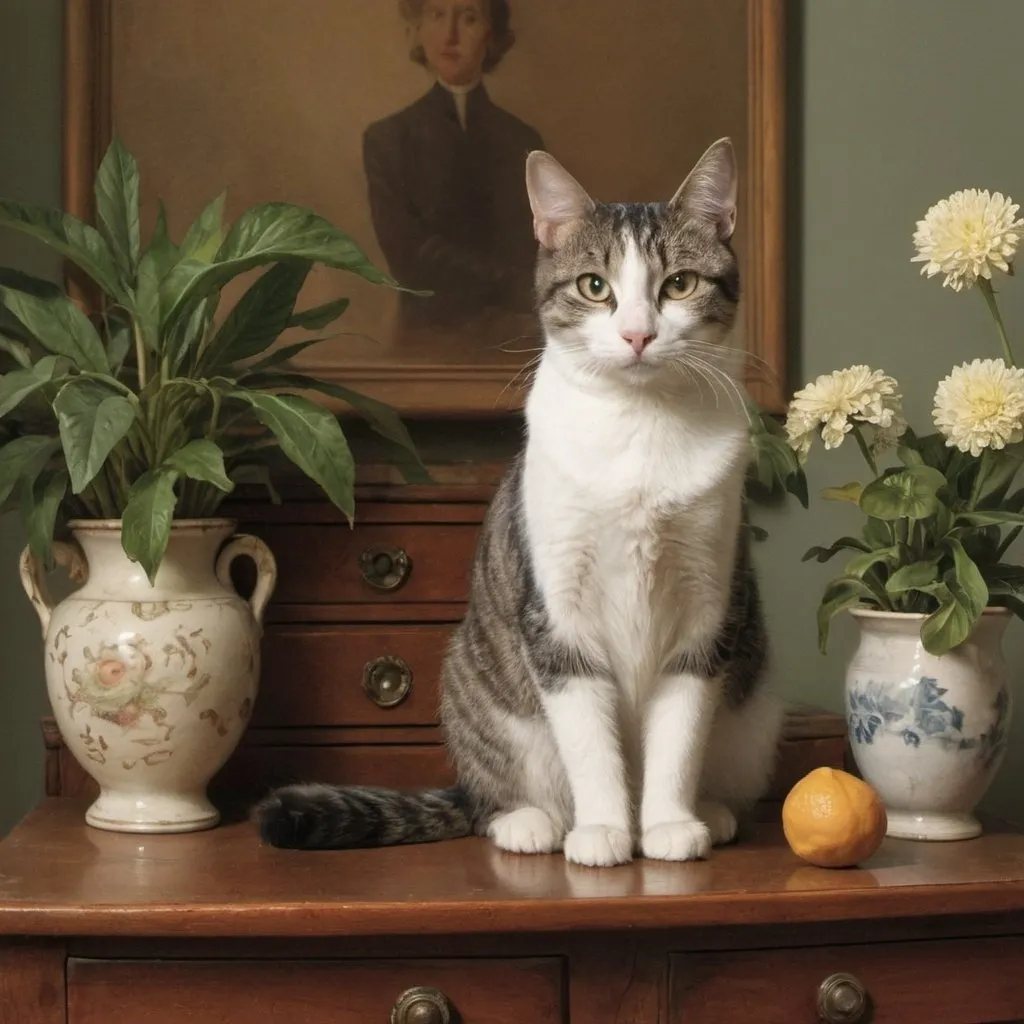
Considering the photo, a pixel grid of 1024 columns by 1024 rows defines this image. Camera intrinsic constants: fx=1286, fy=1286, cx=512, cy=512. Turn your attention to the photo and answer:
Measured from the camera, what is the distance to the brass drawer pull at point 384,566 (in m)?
1.50

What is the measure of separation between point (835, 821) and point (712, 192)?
0.61m

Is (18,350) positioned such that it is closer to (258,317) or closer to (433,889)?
(258,317)

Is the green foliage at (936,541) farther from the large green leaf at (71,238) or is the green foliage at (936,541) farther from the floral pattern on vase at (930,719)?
the large green leaf at (71,238)

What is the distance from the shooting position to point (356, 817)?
1.27 metres

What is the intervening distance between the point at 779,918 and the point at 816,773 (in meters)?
0.17

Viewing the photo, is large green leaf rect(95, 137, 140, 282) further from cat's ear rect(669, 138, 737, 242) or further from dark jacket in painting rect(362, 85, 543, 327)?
cat's ear rect(669, 138, 737, 242)

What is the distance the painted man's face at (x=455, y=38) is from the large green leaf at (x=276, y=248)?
513mm

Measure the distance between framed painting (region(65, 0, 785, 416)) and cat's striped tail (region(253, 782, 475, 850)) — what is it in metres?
A: 0.55

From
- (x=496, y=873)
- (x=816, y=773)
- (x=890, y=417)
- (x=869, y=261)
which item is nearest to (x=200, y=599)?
(x=496, y=873)

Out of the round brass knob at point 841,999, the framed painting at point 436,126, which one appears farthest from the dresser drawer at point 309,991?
the framed painting at point 436,126

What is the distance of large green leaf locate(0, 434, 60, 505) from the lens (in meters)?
1.26

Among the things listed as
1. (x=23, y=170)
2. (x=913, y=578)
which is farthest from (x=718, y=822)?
(x=23, y=170)

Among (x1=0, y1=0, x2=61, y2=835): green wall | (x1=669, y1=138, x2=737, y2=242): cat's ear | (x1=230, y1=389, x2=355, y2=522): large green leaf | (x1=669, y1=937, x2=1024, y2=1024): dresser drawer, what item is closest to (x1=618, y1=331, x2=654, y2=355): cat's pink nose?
(x1=669, y1=138, x2=737, y2=242): cat's ear

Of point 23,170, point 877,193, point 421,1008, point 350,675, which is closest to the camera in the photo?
point 421,1008
